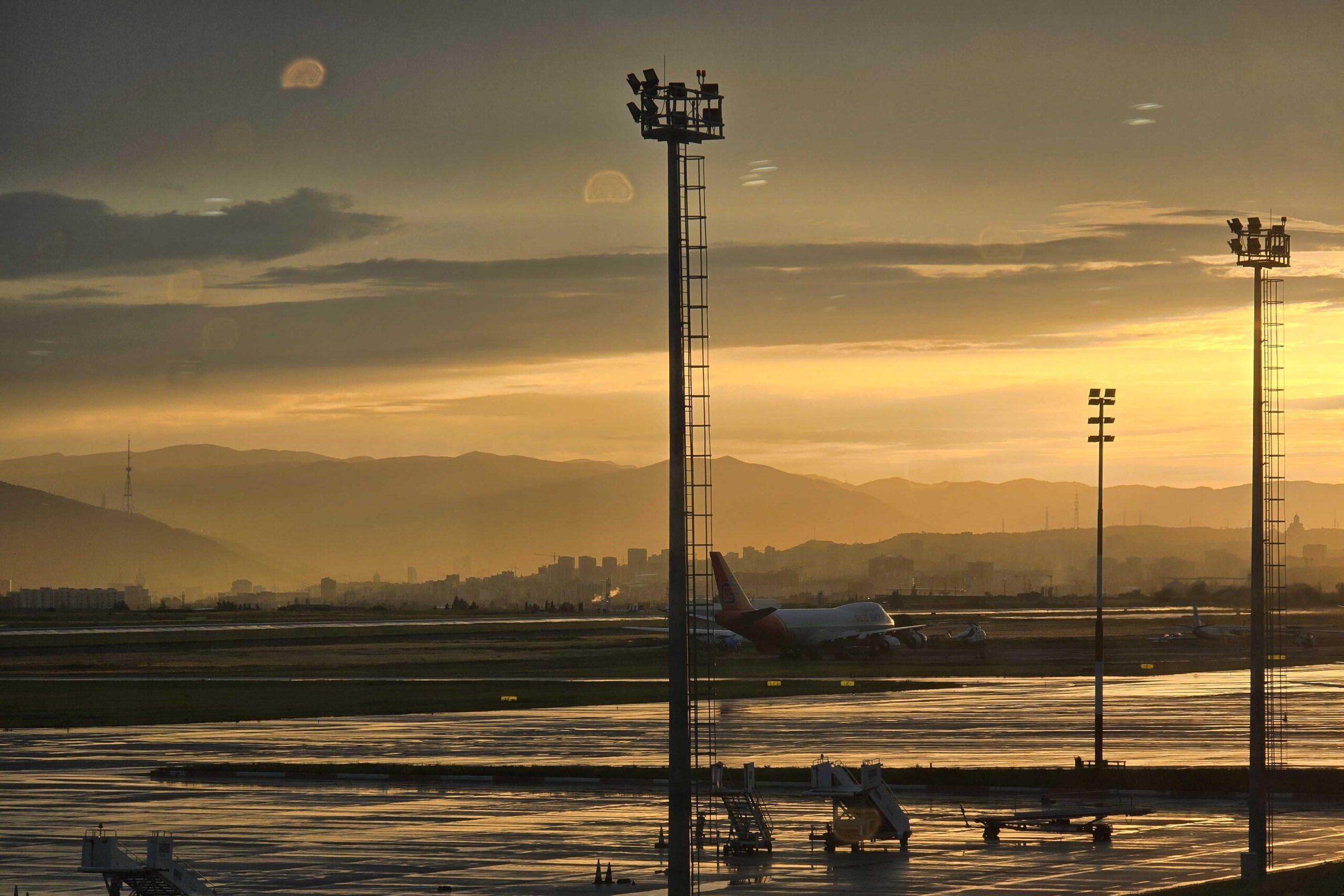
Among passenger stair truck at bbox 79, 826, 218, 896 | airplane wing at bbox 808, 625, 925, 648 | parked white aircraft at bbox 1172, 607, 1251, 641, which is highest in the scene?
passenger stair truck at bbox 79, 826, 218, 896

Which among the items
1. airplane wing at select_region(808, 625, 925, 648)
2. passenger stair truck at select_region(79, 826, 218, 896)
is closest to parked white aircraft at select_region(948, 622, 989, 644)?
airplane wing at select_region(808, 625, 925, 648)

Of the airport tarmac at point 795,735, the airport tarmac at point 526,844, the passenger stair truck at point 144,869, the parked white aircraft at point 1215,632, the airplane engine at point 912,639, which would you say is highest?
the passenger stair truck at point 144,869

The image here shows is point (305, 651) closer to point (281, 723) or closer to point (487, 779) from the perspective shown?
point (281, 723)

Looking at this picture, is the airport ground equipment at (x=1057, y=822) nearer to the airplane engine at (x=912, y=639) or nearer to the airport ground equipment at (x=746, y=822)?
the airport ground equipment at (x=746, y=822)

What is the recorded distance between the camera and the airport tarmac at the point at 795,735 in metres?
55.4

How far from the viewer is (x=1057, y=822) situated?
131 feet

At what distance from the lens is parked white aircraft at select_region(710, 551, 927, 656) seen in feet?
393

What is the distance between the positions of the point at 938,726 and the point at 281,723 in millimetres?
29907

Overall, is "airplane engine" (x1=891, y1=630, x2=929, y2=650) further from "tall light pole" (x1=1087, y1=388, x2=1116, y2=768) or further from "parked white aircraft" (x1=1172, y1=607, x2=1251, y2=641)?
"tall light pole" (x1=1087, y1=388, x2=1116, y2=768)

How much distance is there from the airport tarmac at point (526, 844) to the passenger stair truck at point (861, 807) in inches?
32.1

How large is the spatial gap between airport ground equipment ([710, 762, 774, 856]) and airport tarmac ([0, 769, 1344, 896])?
0.59m

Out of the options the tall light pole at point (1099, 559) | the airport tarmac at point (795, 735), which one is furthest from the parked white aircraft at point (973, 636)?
the tall light pole at point (1099, 559)

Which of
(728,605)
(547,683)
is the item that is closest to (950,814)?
(547,683)

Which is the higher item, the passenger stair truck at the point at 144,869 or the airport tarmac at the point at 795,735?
the passenger stair truck at the point at 144,869
